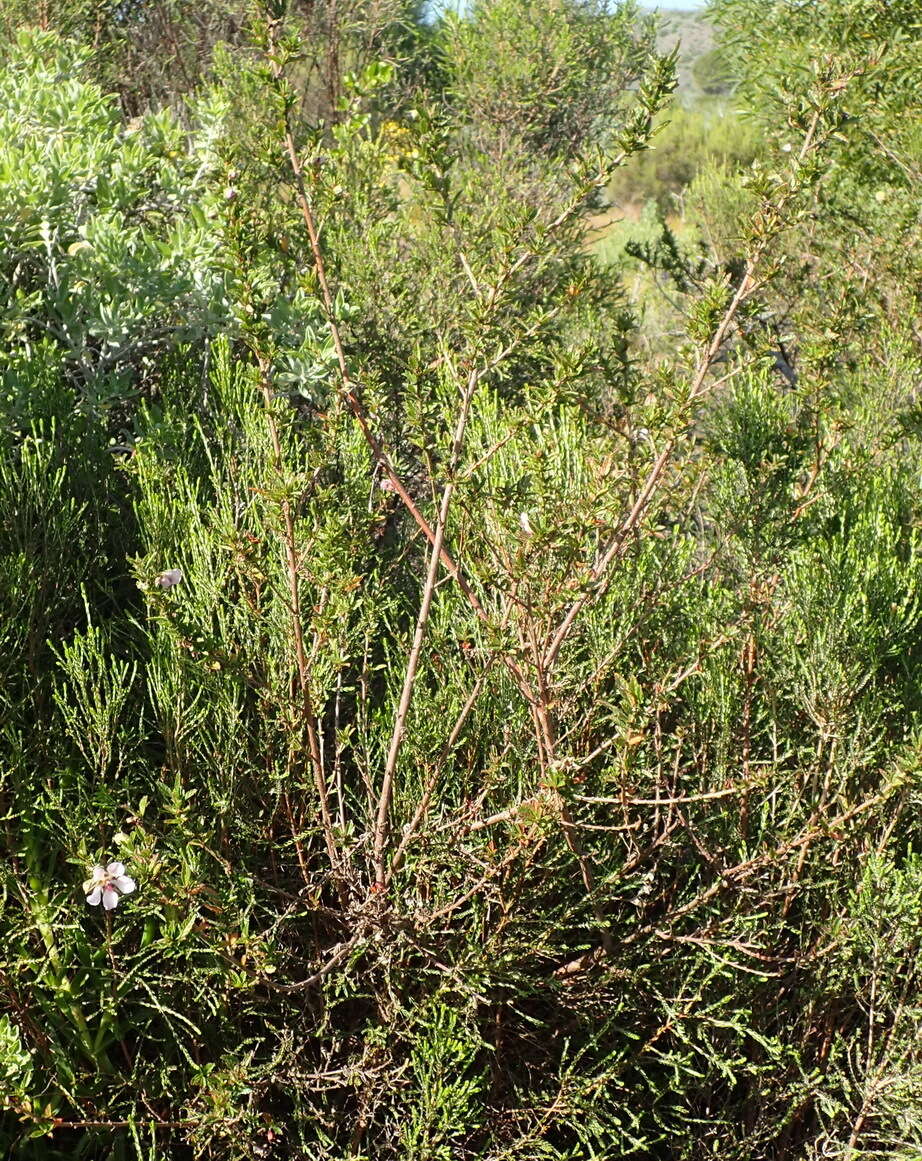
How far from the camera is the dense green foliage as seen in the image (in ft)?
7.73

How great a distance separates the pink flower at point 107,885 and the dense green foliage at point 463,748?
82 millimetres

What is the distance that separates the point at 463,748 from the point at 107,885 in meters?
0.96

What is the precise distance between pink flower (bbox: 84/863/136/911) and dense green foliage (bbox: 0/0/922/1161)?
0.27 feet

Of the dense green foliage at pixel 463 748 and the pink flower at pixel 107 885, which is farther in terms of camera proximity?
the dense green foliage at pixel 463 748

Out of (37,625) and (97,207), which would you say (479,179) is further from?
(37,625)

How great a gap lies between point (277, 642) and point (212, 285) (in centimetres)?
168

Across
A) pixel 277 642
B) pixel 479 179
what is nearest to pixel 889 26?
pixel 479 179

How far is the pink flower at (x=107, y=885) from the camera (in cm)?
221

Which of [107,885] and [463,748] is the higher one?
[107,885]

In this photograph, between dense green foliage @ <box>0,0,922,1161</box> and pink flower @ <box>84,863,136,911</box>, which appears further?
dense green foliage @ <box>0,0,922,1161</box>

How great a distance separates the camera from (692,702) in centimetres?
290

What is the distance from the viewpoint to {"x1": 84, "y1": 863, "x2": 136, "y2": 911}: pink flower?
2215 millimetres

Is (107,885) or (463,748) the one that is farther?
(463,748)

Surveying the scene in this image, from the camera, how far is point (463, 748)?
9.46 ft
